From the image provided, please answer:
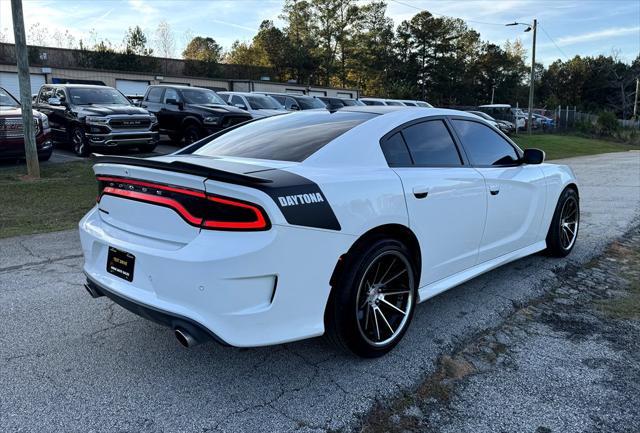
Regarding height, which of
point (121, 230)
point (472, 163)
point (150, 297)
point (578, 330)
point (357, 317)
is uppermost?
point (472, 163)

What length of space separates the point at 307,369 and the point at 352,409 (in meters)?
0.50

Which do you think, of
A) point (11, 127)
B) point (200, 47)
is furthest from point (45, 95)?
point (200, 47)

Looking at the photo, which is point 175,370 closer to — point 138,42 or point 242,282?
point 242,282

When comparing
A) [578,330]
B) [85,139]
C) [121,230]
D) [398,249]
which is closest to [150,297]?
[121,230]

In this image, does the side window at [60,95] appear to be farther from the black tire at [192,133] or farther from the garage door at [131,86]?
the garage door at [131,86]

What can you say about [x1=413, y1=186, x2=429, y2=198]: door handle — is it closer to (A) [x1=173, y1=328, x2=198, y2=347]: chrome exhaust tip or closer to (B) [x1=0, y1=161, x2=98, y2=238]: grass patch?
(A) [x1=173, y1=328, x2=198, y2=347]: chrome exhaust tip

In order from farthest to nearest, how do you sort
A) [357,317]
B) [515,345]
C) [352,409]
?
1. [515,345]
2. [357,317]
3. [352,409]

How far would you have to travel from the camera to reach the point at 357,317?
120 inches

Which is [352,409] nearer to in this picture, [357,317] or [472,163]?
[357,317]

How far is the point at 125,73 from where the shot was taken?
29.7 metres

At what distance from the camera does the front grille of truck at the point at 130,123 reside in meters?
12.0

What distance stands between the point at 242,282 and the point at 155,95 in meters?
14.0

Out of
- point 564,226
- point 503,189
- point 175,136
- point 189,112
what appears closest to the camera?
point 503,189

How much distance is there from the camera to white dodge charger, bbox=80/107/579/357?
2.61m
